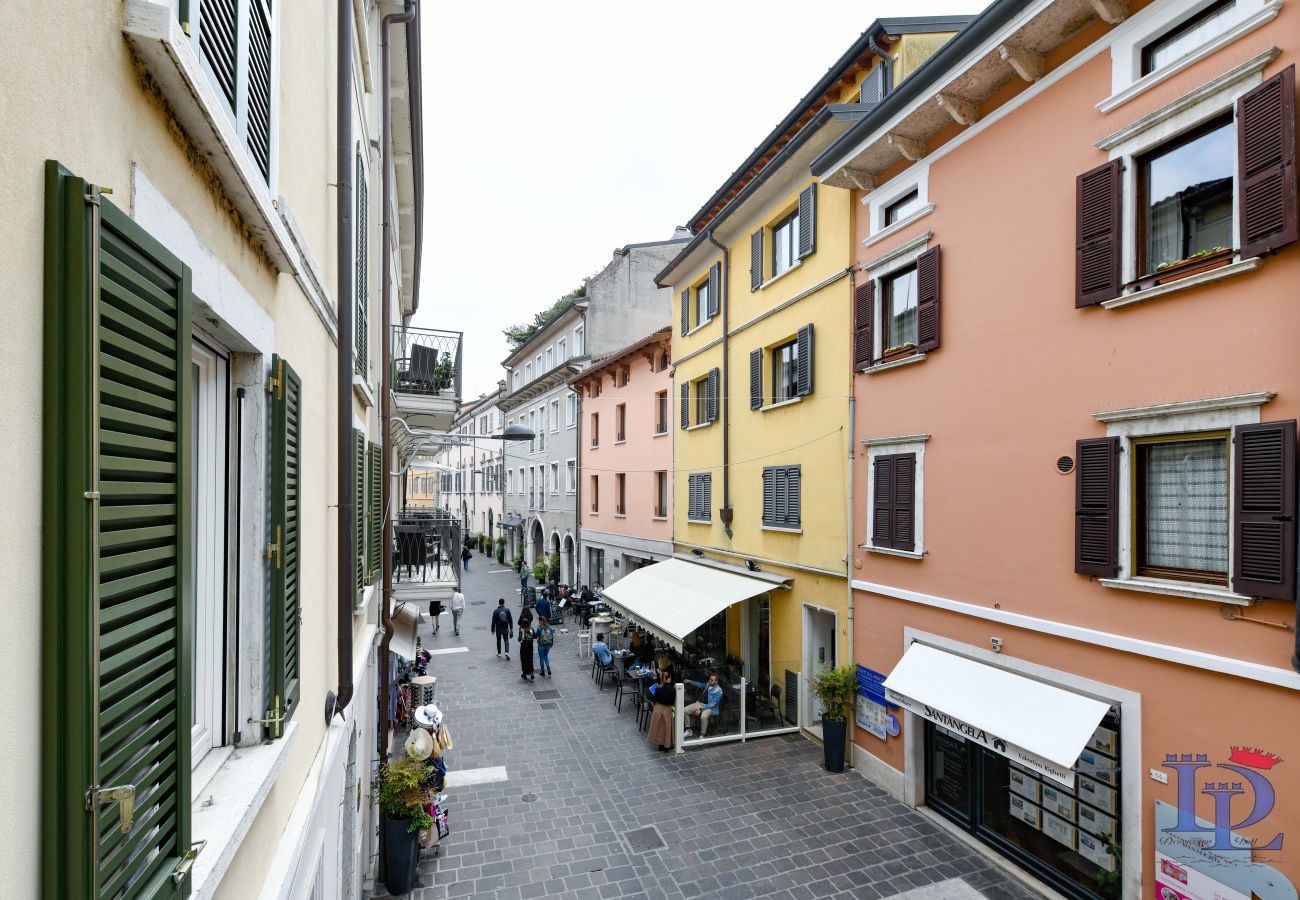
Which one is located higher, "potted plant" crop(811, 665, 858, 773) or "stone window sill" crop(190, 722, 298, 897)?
"stone window sill" crop(190, 722, 298, 897)

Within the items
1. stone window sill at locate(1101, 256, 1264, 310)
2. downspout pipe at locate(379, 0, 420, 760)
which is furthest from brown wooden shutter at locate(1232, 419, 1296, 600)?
downspout pipe at locate(379, 0, 420, 760)

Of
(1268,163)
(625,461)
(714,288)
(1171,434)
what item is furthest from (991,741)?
(625,461)

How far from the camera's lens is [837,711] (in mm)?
11992

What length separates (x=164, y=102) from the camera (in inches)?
74.7

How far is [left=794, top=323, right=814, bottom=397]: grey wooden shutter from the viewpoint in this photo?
13.6 metres

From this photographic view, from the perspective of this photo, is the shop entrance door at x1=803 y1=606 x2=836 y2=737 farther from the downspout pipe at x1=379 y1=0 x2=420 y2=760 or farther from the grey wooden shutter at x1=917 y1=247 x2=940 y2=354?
the downspout pipe at x1=379 y1=0 x2=420 y2=760

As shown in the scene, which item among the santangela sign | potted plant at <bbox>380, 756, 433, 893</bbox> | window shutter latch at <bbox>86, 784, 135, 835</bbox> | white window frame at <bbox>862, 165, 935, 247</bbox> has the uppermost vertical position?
white window frame at <bbox>862, 165, 935, 247</bbox>

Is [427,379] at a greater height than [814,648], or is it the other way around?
[427,379]

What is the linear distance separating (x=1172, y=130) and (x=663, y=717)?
11.8 meters

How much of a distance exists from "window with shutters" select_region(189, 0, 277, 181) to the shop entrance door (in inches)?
503

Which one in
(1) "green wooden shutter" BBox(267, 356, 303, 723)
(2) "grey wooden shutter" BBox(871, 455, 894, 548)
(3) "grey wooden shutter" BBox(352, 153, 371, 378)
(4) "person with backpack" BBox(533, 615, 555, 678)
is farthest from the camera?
(4) "person with backpack" BBox(533, 615, 555, 678)

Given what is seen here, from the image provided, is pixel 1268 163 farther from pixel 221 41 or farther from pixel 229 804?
pixel 229 804

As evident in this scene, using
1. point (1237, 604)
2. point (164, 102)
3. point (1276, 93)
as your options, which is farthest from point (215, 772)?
point (1276, 93)

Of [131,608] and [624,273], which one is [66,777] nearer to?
[131,608]
